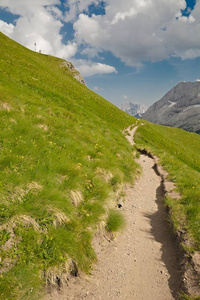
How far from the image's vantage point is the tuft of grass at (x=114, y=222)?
7.28 meters

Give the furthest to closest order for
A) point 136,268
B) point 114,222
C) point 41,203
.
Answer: point 114,222
point 136,268
point 41,203

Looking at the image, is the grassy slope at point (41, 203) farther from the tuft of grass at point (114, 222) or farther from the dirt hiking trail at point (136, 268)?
the dirt hiking trail at point (136, 268)

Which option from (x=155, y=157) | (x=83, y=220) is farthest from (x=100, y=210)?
(x=155, y=157)

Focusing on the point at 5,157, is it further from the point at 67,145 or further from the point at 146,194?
the point at 146,194

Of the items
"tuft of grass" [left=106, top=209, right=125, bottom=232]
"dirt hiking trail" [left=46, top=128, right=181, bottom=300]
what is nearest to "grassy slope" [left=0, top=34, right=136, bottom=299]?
"tuft of grass" [left=106, top=209, right=125, bottom=232]

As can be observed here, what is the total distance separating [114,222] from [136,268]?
1.85 meters

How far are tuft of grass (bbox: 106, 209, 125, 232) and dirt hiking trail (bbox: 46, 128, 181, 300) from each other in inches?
16.1

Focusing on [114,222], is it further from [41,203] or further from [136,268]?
[41,203]

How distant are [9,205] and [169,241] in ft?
21.0

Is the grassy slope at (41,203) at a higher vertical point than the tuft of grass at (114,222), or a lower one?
higher

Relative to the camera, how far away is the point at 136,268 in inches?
238

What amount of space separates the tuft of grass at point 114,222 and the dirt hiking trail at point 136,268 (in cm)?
41

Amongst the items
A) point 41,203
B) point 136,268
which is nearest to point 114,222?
point 136,268

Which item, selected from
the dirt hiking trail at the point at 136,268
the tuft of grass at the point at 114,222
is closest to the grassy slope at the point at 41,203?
the tuft of grass at the point at 114,222
